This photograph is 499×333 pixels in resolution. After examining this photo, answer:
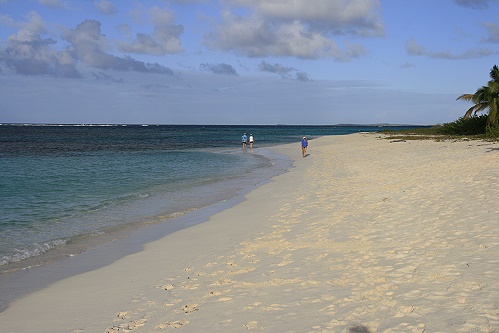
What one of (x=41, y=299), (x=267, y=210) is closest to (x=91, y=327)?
(x=41, y=299)

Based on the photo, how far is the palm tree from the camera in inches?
1464

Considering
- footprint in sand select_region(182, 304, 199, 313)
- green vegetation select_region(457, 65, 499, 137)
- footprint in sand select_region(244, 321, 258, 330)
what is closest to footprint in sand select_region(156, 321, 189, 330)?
footprint in sand select_region(182, 304, 199, 313)

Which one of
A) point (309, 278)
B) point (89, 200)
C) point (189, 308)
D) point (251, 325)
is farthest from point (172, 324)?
point (89, 200)

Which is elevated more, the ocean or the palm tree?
the palm tree

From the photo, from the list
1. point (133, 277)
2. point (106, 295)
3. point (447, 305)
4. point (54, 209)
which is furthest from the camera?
point (54, 209)

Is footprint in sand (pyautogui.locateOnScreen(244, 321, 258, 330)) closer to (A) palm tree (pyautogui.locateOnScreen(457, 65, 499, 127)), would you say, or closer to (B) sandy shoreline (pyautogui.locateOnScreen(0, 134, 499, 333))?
(B) sandy shoreline (pyautogui.locateOnScreen(0, 134, 499, 333))

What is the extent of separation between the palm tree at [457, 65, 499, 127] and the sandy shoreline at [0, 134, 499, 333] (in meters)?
29.2

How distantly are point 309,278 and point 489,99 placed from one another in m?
37.7

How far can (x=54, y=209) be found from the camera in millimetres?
15328

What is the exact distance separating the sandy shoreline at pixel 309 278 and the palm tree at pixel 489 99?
29.2 metres

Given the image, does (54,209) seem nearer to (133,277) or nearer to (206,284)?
(133,277)

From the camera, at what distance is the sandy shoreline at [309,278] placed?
5152 millimetres

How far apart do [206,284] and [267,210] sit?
6701 millimetres

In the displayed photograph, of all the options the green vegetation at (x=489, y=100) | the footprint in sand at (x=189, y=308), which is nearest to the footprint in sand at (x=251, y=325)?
Result: the footprint in sand at (x=189, y=308)
